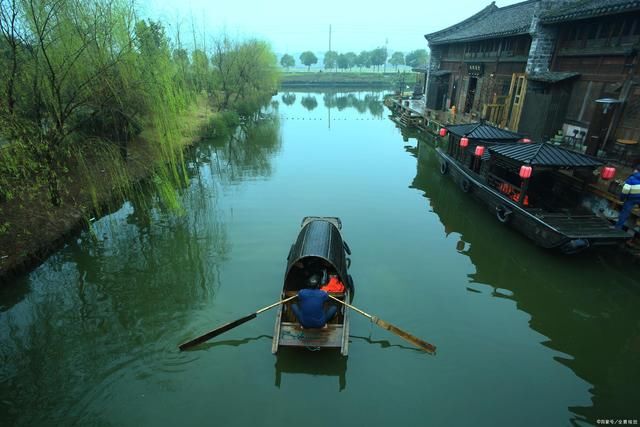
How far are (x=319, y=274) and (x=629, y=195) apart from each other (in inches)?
334

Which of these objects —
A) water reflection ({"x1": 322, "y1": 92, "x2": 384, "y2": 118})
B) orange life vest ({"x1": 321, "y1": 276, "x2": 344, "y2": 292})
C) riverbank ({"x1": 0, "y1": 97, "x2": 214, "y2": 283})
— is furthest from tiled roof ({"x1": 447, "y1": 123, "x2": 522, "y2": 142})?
water reflection ({"x1": 322, "y1": 92, "x2": 384, "y2": 118})

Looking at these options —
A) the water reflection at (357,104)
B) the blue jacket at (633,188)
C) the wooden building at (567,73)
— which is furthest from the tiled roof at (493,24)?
the blue jacket at (633,188)

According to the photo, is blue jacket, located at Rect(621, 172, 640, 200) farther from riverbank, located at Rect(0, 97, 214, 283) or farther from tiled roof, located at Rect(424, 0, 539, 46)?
riverbank, located at Rect(0, 97, 214, 283)

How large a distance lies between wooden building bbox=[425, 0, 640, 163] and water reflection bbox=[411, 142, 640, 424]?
12.2ft

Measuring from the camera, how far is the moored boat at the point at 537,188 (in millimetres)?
9578

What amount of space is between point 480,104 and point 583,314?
1942 centimetres

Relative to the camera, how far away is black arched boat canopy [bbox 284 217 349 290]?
7520mm

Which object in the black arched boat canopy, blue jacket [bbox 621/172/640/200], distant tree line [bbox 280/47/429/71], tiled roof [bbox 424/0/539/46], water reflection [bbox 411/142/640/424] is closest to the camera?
water reflection [bbox 411/142/640/424]

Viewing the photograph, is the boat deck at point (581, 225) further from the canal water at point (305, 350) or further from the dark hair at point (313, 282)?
the dark hair at point (313, 282)

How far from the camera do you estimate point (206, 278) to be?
9.28 metres

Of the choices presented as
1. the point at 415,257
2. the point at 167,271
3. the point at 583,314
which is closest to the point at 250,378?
the point at 167,271

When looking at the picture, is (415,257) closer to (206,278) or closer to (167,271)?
(206,278)

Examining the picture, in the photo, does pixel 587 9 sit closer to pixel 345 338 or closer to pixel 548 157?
pixel 548 157

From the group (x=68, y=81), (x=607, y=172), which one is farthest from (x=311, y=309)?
(x=607, y=172)
